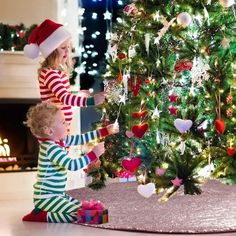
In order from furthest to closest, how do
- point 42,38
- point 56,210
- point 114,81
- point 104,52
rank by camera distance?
point 104,52 < point 114,81 < point 42,38 < point 56,210

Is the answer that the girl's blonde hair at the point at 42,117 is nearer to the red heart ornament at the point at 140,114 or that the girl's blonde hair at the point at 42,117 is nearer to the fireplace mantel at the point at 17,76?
the red heart ornament at the point at 140,114

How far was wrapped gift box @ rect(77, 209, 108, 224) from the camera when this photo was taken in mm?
2715

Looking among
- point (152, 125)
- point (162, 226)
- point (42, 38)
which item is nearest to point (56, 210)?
point (162, 226)

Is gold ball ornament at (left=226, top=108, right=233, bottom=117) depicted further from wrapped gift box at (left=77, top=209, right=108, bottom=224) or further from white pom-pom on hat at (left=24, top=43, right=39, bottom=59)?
white pom-pom on hat at (left=24, top=43, right=39, bottom=59)

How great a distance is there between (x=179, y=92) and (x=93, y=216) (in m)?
1.04

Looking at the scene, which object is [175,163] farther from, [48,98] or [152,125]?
[48,98]

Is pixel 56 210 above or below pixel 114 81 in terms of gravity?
below

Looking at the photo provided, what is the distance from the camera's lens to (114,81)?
351 centimetres

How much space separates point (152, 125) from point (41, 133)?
2.32ft

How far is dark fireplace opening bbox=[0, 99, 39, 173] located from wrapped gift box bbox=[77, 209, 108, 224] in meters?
1.61

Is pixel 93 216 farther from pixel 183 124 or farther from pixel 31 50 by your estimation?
pixel 31 50

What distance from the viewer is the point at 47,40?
10.2 ft

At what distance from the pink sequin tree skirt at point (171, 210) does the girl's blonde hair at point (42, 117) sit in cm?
57

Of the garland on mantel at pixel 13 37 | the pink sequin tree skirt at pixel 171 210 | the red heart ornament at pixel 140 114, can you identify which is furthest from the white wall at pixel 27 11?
the red heart ornament at pixel 140 114
